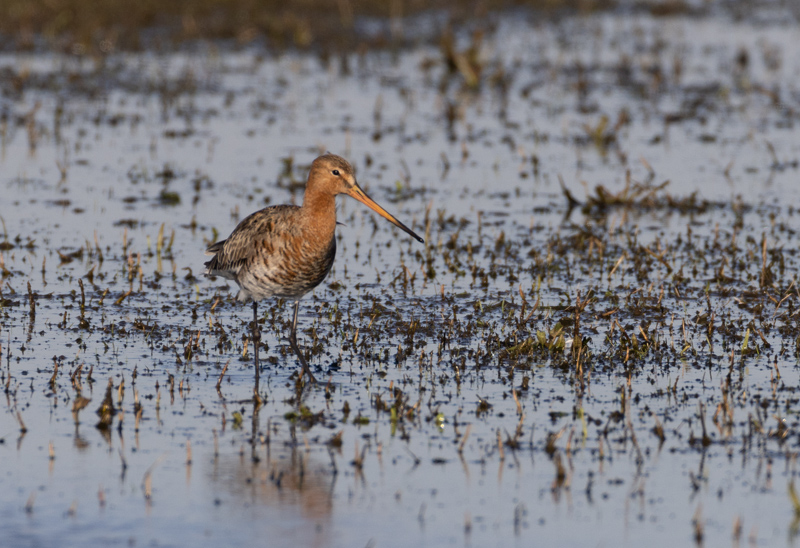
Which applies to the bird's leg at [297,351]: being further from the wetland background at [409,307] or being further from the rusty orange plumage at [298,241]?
the wetland background at [409,307]

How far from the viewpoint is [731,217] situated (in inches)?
567

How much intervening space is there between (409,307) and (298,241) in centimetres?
216

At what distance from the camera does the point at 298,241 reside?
8953mm

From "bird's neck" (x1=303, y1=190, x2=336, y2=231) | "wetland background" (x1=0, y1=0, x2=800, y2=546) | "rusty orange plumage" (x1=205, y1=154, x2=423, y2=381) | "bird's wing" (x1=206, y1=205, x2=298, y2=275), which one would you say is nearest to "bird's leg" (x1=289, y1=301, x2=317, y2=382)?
"rusty orange plumage" (x1=205, y1=154, x2=423, y2=381)

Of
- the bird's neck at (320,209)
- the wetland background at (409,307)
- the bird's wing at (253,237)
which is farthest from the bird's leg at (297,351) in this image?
the bird's neck at (320,209)

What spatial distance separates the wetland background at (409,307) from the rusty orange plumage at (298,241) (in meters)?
0.66

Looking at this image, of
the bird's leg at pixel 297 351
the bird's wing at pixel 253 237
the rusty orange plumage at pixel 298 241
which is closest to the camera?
the bird's leg at pixel 297 351

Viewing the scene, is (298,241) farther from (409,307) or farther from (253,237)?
(409,307)

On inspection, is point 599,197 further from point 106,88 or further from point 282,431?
point 106,88

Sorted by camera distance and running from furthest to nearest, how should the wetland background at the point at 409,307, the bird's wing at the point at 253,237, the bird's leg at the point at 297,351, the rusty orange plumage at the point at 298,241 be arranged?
1. the bird's wing at the point at 253,237
2. the rusty orange plumage at the point at 298,241
3. the bird's leg at the point at 297,351
4. the wetland background at the point at 409,307

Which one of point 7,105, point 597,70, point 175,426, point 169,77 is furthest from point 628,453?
point 597,70

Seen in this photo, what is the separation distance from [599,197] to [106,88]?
9608mm

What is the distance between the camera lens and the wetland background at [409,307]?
6.80m

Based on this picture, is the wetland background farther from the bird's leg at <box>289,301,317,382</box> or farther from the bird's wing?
the bird's wing
